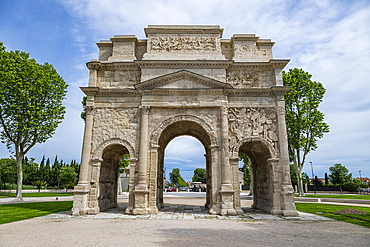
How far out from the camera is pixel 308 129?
25234 mm

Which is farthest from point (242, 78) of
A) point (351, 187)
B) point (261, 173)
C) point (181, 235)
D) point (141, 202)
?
point (351, 187)

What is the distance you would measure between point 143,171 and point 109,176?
4.03 meters

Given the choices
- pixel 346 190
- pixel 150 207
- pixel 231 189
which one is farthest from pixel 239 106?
pixel 346 190

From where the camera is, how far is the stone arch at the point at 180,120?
15.4m

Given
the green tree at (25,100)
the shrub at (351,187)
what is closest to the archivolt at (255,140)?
the green tree at (25,100)

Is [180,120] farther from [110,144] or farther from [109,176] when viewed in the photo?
[109,176]

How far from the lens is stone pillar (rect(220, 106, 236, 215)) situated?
46.2 feet

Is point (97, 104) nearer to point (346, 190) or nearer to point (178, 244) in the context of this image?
point (178, 244)

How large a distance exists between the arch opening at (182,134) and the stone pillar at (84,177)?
4.82 meters

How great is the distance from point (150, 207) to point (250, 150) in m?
8.66

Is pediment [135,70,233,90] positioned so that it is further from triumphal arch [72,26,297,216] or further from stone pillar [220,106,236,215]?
stone pillar [220,106,236,215]

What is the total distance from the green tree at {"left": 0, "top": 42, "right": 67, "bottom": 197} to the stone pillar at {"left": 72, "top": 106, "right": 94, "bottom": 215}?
29.5ft

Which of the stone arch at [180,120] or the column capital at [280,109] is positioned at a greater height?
the column capital at [280,109]

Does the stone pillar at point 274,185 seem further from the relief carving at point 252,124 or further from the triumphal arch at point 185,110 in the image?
the relief carving at point 252,124
